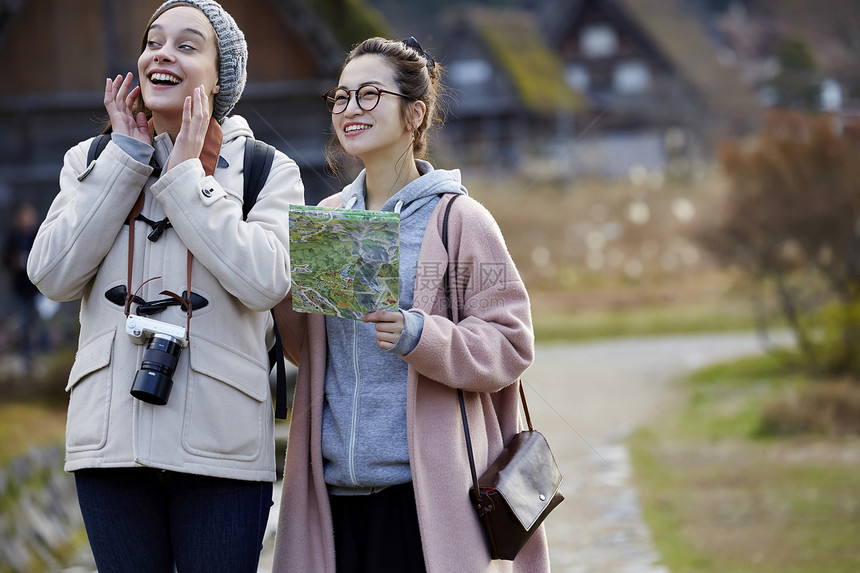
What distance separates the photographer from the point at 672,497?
617 centimetres

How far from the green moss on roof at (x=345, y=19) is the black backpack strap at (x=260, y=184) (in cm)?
604

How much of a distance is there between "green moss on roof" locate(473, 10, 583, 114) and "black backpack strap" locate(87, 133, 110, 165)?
1961cm

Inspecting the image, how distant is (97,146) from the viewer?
213 cm

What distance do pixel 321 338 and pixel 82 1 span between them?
8.08 meters

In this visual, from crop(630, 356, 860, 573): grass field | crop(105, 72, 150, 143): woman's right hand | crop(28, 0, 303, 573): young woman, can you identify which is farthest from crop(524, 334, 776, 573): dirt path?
crop(105, 72, 150, 143): woman's right hand

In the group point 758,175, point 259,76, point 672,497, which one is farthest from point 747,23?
point 672,497

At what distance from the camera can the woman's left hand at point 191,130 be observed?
2020mm

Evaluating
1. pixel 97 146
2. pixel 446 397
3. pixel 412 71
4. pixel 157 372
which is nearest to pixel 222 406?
pixel 157 372

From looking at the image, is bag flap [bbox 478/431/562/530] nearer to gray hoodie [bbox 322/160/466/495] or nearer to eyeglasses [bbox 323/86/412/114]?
gray hoodie [bbox 322/160/466/495]

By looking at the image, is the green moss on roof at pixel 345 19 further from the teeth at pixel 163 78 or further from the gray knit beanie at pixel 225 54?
the teeth at pixel 163 78

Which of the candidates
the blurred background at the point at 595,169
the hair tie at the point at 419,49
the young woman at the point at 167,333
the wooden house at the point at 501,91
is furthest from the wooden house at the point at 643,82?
the young woman at the point at 167,333

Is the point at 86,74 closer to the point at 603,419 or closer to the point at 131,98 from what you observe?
the point at 603,419

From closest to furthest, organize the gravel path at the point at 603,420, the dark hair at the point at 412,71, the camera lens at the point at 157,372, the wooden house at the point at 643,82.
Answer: the camera lens at the point at 157,372 < the dark hair at the point at 412,71 < the gravel path at the point at 603,420 < the wooden house at the point at 643,82

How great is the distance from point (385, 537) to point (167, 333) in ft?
2.22
